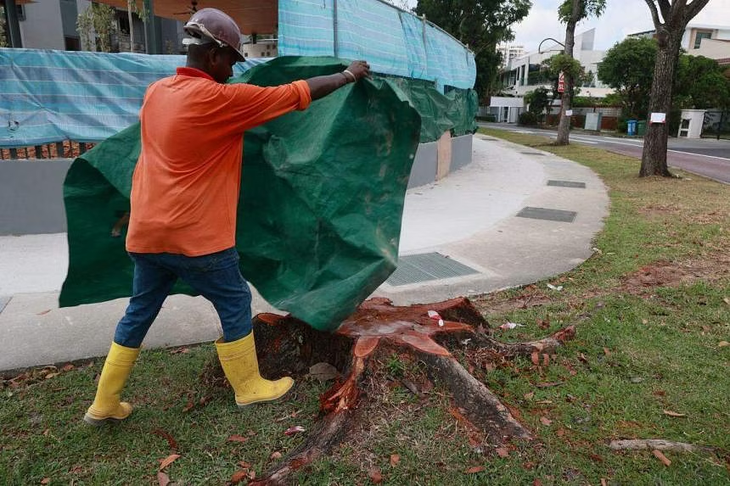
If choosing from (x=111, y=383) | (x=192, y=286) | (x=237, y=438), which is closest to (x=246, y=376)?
(x=237, y=438)

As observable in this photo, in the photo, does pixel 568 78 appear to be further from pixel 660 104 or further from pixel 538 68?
pixel 538 68

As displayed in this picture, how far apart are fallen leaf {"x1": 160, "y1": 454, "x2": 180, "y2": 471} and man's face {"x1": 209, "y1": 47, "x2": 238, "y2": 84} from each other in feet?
5.61

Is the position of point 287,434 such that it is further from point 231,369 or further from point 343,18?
point 343,18

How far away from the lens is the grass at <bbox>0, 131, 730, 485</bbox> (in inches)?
96.1

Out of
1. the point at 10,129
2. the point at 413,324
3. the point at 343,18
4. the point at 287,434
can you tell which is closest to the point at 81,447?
the point at 287,434

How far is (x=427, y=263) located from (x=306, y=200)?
126 inches

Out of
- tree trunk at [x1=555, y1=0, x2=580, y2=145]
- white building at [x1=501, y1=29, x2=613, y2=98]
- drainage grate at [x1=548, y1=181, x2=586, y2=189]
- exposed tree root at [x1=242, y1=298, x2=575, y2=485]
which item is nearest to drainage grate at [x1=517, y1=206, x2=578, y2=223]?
drainage grate at [x1=548, y1=181, x2=586, y2=189]

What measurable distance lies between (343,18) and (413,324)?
638 cm

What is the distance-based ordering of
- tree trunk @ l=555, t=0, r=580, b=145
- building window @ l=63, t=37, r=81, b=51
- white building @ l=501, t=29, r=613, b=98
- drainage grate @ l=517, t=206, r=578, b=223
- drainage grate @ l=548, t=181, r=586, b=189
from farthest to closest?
white building @ l=501, t=29, r=613, b=98
building window @ l=63, t=37, r=81, b=51
tree trunk @ l=555, t=0, r=580, b=145
drainage grate @ l=548, t=181, r=586, b=189
drainage grate @ l=517, t=206, r=578, b=223

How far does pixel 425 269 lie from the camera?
18.6 ft

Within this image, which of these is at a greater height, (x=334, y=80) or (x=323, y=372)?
(x=334, y=80)

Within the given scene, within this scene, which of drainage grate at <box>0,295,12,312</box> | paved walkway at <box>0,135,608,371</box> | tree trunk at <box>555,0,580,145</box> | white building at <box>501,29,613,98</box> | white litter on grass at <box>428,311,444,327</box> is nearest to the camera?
white litter on grass at <box>428,311,444,327</box>

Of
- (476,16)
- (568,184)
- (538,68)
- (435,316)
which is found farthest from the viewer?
(538,68)

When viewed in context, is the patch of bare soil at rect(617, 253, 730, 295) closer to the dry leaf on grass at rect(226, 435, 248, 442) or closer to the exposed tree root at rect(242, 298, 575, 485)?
the exposed tree root at rect(242, 298, 575, 485)
